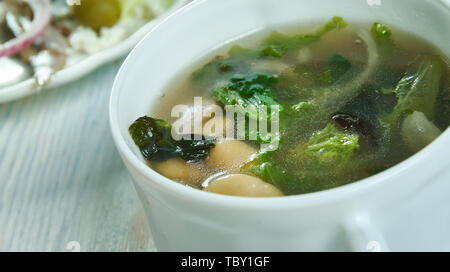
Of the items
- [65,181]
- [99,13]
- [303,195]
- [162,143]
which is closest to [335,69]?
[162,143]

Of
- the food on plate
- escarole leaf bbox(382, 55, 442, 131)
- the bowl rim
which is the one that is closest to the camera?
the bowl rim

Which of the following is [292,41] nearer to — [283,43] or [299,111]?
[283,43]

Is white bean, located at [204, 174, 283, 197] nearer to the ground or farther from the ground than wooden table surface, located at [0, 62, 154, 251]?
farther from the ground

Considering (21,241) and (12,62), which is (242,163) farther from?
(12,62)

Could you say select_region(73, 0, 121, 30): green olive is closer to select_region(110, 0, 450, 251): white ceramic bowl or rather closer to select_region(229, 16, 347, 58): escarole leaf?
select_region(229, 16, 347, 58): escarole leaf

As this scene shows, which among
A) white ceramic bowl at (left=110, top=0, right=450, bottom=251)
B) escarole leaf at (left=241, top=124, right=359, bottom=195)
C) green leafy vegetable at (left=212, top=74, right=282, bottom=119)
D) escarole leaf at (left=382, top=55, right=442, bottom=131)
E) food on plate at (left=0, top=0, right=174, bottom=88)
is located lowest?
food on plate at (left=0, top=0, right=174, bottom=88)

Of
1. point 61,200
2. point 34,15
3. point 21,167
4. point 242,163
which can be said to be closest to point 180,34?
point 242,163

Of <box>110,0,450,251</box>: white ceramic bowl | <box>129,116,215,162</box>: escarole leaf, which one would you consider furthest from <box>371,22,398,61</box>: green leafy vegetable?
<box>129,116,215,162</box>: escarole leaf
